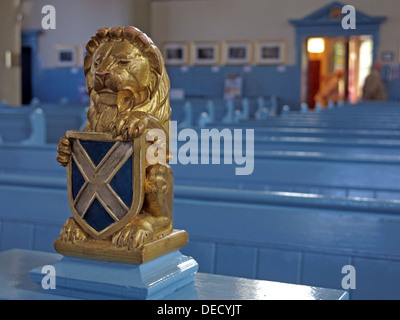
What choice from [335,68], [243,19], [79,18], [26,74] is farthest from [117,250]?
[335,68]

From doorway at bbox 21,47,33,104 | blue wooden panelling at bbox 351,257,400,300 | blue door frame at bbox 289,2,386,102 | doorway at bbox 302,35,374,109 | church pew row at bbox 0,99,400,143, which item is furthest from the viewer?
doorway at bbox 302,35,374,109

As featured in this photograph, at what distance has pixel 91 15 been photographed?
15.5 m

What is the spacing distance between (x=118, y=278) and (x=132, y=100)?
0.34 m

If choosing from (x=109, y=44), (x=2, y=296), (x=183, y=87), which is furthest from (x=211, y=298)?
(x=183, y=87)

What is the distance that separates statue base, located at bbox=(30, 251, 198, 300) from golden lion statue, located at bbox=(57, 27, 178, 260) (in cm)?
5

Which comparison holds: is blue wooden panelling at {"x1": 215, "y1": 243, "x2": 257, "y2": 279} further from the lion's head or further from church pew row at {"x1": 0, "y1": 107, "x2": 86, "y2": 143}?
church pew row at {"x1": 0, "y1": 107, "x2": 86, "y2": 143}

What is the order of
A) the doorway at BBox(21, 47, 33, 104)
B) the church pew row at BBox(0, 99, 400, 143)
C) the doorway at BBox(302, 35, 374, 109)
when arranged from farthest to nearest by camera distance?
the doorway at BBox(302, 35, 374, 109)
the doorway at BBox(21, 47, 33, 104)
the church pew row at BBox(0, 99, 400, 143)

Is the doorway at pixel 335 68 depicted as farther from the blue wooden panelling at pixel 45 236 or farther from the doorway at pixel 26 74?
the blue wooden panelling at pixel 45 236

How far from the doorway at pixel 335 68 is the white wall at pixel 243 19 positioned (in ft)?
10.2

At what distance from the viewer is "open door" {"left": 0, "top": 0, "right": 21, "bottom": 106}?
12.2 meters

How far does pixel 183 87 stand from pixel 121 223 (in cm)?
1515

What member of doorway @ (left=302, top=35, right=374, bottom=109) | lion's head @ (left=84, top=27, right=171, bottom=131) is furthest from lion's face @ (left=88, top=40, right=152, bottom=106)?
doorway @ (left=302, top=35, right=374, bottom=109)

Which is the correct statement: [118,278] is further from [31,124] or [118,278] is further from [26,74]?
[26,74]
